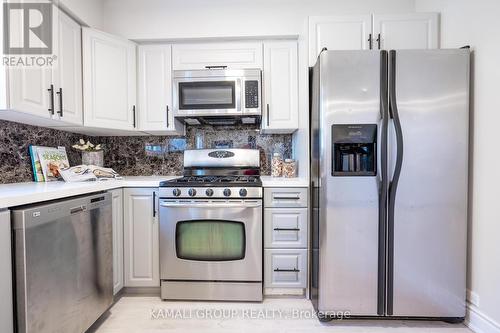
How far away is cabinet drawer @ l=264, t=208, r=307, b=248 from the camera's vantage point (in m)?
1.94

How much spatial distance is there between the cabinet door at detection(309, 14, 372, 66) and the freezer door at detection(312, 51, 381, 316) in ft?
1.32

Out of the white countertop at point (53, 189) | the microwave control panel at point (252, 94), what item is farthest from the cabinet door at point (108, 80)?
the microwave control panel at point (252, 94)

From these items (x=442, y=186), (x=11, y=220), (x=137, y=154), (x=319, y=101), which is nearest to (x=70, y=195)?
(x=11, y=220)

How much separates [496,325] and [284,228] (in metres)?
1.39

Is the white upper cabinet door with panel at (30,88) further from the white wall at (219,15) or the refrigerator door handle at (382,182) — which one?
the refrigerator door handle at (382,182)

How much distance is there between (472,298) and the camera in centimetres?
164

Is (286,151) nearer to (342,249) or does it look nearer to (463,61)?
(342,249)

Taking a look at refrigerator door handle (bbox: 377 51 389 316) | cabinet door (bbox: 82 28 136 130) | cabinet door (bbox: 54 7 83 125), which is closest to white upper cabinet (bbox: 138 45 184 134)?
cabinet door (bbox: 82 28 136 130)

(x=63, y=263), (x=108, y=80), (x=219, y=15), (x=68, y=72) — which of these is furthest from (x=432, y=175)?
(x=68, y=72)

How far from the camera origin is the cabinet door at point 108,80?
2.01 meters

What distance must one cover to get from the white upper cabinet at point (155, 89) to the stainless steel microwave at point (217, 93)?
12 cm

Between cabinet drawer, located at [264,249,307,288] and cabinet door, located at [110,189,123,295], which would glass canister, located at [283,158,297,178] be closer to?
cabinet drawer, located at [264,249,307,288]

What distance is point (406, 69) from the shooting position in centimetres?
161

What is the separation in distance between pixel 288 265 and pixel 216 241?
603 mm
